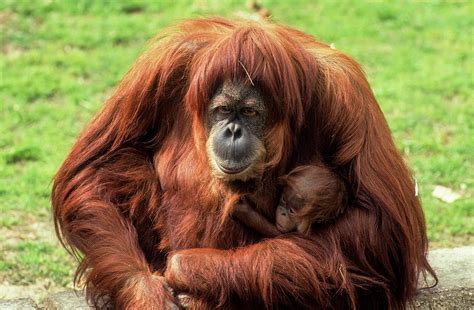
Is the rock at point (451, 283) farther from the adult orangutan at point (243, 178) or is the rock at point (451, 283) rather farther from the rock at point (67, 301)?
the rock at point (67, 301)

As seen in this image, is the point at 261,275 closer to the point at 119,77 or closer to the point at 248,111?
the point at 248,111

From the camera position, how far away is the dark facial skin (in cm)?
430

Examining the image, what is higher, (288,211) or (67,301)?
(288,211)

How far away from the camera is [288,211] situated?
4.48 m

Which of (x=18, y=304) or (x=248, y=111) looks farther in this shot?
(x=18, y=304)

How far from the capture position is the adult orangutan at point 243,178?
4.30 m

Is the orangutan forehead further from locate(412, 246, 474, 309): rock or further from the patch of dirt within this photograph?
the patch of dirt

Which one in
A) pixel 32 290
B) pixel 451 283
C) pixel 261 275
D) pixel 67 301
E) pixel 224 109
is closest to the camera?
pixel 261 275

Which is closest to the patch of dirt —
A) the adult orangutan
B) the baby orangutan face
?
the adult orangutan

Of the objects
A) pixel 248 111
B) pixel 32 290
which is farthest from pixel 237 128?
pixel 32 290

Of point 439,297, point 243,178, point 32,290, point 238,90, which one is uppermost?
point 238,90

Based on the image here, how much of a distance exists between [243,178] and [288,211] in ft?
0.79

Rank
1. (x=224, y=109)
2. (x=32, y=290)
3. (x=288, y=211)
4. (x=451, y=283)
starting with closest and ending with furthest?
1. (x=224, y=109)
2. (x=288, y=211)
3. (x=451, y=283)
4. (x=32, y=290)

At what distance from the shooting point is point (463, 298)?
500 cm
